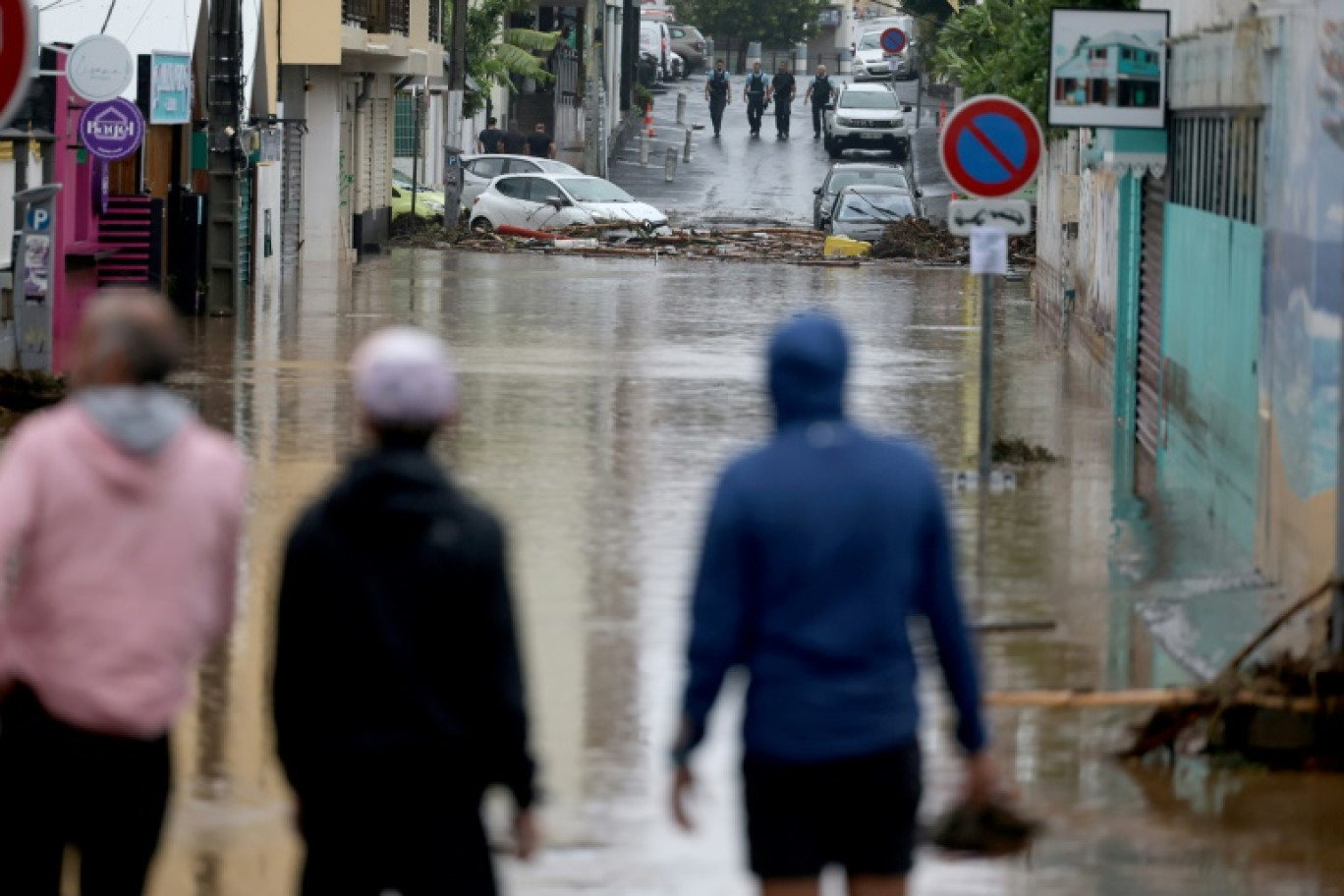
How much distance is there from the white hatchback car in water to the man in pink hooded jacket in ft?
132

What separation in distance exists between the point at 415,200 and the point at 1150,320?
103 feet

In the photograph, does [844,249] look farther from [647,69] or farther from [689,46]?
[689,46]

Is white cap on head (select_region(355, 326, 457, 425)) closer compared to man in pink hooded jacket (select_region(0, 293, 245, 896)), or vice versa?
white cap on head (select_region(355, 326, 457, 425))

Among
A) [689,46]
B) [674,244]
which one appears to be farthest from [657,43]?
[674,244]

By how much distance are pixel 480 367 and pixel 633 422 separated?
4233mm

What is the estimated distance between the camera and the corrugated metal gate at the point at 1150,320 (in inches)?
703

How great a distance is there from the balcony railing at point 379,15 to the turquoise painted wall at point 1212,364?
26.5 m

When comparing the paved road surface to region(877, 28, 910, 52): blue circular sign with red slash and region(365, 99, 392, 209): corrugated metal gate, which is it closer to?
region(877, 28, 910, 52): blue circular sign with red slash

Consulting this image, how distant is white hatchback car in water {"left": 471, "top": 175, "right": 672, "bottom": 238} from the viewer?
45875 millimetres

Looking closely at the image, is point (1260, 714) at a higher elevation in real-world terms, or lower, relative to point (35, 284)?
lower

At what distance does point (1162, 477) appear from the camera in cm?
1662

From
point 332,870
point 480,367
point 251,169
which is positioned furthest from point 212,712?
point 251,169

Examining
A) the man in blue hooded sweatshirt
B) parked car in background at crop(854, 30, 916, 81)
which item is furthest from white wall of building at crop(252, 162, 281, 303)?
parked car in background at crop(854, 30, 916, 81)

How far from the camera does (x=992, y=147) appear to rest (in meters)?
13.4
